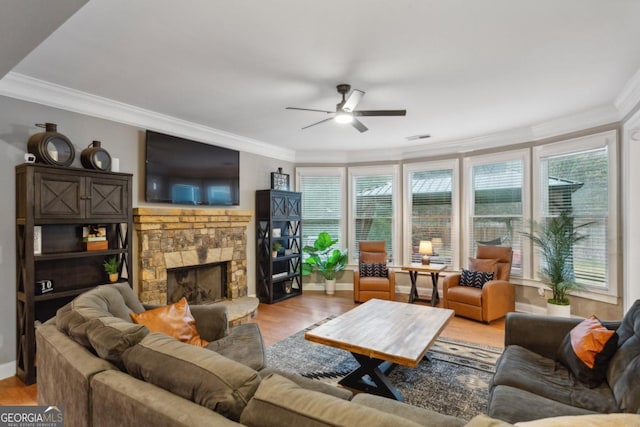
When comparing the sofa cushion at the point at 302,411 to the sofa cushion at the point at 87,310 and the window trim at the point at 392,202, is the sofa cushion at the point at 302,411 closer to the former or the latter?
the sofa cushion at the point at 87,310

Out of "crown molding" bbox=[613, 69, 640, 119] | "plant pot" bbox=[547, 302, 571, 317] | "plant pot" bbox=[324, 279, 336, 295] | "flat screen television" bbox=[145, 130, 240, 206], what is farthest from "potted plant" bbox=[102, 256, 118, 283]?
"crown molding" bbox=[613, 69, 640, 119]

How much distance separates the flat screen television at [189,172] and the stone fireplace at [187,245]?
0.21 m

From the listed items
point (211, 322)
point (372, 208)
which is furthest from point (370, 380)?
point (372, 208)

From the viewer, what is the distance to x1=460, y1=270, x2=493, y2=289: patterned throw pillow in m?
4.57

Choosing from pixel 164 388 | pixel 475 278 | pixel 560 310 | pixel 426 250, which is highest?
pixel 426 250

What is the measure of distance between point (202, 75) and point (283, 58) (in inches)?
32.5

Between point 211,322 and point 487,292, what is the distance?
138 inches

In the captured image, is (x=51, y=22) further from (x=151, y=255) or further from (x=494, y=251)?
(x=494, y=251)

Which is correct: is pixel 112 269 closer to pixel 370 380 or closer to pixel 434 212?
pixel 370 380

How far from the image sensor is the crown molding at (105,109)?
2.89 meters

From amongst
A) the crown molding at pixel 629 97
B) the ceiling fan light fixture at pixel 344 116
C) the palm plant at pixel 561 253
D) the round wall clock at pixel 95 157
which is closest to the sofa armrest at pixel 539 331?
the palm plant at pixel 561 253

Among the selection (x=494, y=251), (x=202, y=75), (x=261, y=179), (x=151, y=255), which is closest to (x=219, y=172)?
(x=261, y=179)

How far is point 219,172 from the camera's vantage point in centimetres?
473

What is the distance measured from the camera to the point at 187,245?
425cm
